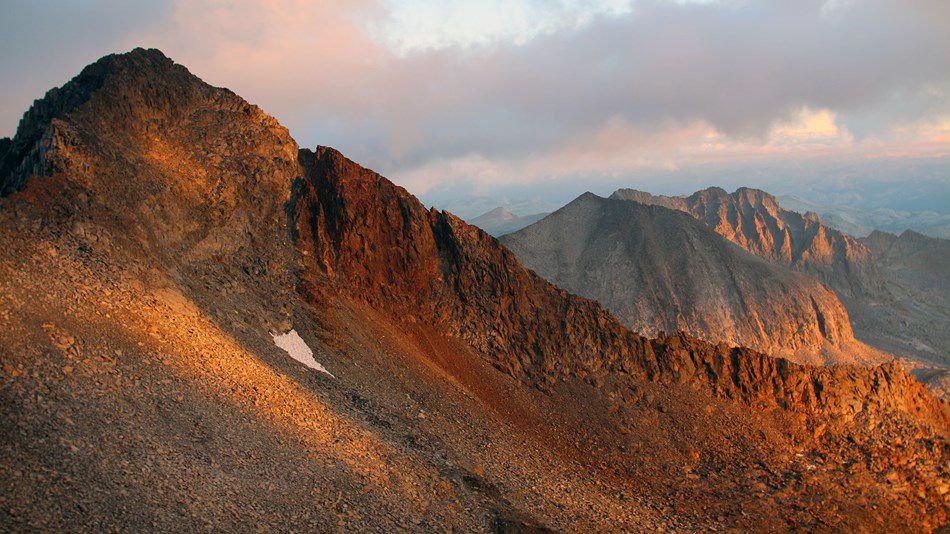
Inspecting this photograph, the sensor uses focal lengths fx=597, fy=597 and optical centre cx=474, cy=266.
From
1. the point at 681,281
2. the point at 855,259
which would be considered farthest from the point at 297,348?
the point at 855,259

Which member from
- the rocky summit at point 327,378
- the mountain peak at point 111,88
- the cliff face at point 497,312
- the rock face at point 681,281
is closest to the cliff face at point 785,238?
the rock face at point 681,281

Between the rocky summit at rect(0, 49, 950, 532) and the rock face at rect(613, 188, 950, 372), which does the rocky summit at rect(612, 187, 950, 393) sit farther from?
the rocky summit at rect(0, 49, 950, 532)

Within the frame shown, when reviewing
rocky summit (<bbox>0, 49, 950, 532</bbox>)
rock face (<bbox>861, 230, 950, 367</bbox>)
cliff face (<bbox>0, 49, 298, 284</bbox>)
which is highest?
rock face (<bbox>861, 230, 950, 367</bbox>)

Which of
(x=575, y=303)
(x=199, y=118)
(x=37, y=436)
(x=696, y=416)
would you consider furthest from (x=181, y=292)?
(x=696, y=416)

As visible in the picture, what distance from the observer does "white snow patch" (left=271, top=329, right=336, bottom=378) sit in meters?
29.6

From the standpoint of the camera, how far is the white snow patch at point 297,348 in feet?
97.0

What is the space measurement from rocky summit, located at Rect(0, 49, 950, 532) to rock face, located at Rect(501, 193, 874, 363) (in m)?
51.8

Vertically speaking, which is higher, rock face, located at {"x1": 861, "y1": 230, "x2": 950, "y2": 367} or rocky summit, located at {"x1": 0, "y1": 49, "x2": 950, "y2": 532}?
rock face, located at {"x1": 861, "y1": 230, "x2": 950, "y2": 367}

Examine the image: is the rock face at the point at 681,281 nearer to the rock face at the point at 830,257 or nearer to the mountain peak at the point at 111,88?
the rock face at the point at 830,257

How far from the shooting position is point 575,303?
42.8 metres

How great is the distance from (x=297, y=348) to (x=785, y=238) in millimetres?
159315

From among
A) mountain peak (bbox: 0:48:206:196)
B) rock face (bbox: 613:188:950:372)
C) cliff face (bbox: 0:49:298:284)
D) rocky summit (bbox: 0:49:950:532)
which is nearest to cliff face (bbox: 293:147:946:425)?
rocky summit (bbox: 0:49:950:532)

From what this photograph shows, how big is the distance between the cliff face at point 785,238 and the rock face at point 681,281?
4414 centimetres

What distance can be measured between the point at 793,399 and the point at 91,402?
3939 centimetres
